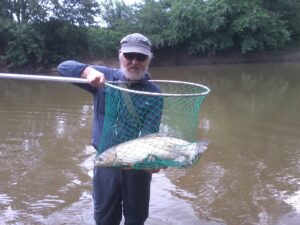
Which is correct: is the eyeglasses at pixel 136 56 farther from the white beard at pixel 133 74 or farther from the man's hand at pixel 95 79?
the man's hand at pixel 95 79

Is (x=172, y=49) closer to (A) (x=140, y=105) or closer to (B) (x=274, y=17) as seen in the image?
(B) (x=274, y=17)

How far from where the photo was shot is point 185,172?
5.95m

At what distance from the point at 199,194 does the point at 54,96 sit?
365 inches

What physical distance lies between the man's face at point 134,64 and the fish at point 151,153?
0.41 metres

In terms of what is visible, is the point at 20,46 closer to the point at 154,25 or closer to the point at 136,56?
the point at 154,25

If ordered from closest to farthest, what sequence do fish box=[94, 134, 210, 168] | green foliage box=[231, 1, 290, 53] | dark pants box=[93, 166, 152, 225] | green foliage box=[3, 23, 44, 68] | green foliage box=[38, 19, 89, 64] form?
1. fish box=[94, 134, 210, 168]
2. dark pants box=[93, 166, 152, 225]
3. green foliage box=[3, 23, 44, 68]
4. green foliage box=[38, 19, 89, 64]
5. green foliage box=[231, 1, 290, 53]

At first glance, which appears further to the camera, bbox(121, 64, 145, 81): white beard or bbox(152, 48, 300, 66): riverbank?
bbox(152, 48, 300, 66): riverbank

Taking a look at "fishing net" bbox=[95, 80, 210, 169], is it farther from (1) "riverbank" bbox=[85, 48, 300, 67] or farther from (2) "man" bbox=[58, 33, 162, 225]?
(1) "riverbank" bbox=[85, 48, 300, 67]

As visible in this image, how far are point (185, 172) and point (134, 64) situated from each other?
3359 millimetres

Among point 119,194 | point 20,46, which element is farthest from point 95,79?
point 20,46

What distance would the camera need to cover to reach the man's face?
9.28 ft

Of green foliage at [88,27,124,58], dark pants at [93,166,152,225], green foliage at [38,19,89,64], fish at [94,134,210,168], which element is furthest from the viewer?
green foliage at [88,27,124,58]

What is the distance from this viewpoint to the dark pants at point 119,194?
9.64 ft

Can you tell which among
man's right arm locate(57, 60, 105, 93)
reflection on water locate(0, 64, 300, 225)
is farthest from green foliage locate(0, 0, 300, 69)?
man's right arm locate(57, 60, 105, 93)
